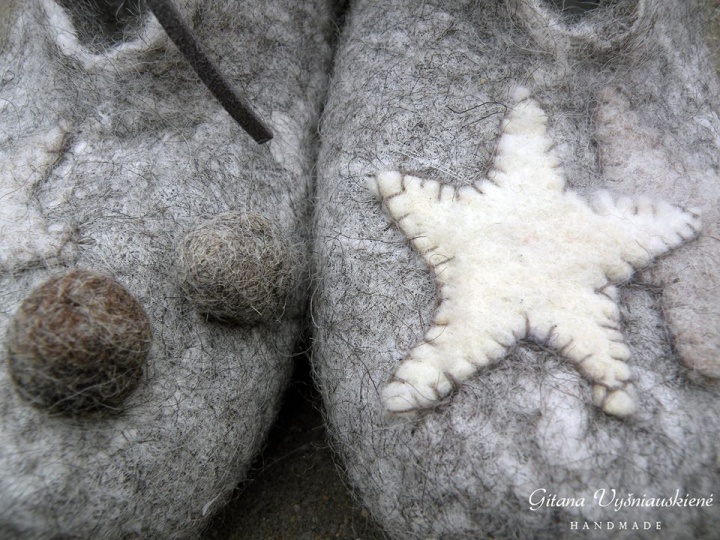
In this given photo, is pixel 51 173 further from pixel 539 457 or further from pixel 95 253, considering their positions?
pixel 539 457

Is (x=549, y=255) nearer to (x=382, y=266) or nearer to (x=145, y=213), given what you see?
(x=382, y=266)

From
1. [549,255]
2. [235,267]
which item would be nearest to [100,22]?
[235,267]

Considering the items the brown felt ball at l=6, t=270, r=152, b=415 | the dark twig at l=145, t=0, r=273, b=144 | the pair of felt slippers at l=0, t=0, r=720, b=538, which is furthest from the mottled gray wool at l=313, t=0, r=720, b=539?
the brown felt ball at l=6, t=270, r=152, b=415

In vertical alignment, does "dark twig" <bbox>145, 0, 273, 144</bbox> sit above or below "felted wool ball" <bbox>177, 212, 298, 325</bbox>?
above

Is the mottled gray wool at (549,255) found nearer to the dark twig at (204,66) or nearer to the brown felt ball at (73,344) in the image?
the dark twig at (204,66)

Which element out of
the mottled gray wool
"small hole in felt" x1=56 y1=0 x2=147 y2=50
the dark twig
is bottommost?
the mottled gray wool

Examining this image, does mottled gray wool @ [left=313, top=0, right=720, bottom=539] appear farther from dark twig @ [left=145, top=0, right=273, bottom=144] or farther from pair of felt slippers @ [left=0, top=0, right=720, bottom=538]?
dark twig @ [left=145, top=0, right=273, bottom=144]

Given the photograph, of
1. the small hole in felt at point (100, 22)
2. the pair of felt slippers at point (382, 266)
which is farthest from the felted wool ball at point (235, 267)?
the small hole in felt at point (100, 22)
